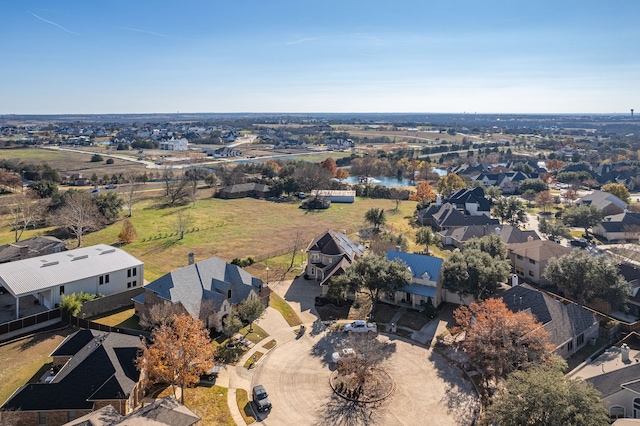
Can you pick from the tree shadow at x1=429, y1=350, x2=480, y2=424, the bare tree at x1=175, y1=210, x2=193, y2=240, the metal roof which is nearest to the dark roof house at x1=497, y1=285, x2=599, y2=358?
the tree shadow at x1=429, y1=350, x2=480, y2=424

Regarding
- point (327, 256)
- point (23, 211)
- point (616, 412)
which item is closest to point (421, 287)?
point (327, 256)

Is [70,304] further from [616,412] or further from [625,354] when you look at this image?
[625,354]

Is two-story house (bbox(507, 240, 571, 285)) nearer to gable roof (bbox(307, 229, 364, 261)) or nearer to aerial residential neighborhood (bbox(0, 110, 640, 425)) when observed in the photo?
aerial residential neighborhood (bbox(0, 110, 640, 425))

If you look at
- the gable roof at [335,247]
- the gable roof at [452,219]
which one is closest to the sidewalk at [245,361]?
the gable roof at [335,247]

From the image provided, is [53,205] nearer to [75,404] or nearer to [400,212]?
[75,404]

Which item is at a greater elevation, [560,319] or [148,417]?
[148,417]

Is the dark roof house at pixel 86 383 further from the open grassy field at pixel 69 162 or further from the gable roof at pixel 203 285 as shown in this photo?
the open grassy field at pixel 69 162

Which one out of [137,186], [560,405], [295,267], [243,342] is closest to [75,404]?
[243,342]
